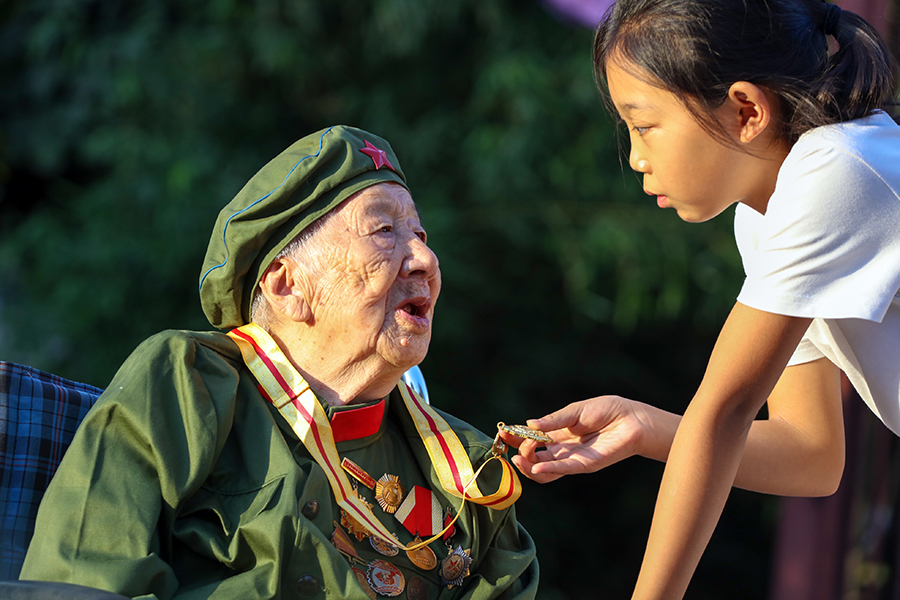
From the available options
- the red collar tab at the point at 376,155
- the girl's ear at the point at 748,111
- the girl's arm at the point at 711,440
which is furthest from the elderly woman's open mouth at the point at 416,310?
the girl's ear at the point at 748,111

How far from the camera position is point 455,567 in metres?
1.92

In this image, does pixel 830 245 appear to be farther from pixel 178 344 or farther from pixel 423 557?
pixel 178 344

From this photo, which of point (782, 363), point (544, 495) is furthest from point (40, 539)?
point (544, 495)

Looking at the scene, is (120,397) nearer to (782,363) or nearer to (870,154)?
(782,363)

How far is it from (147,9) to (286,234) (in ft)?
10.4

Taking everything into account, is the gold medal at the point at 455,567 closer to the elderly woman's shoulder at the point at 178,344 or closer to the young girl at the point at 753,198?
the young girl at the point at 753,198

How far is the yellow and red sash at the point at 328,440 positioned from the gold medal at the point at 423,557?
24 millimetres

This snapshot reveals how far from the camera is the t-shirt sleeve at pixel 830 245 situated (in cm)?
154

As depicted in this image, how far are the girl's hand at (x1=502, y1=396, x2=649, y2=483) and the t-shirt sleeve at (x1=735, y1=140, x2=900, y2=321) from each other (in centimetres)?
46

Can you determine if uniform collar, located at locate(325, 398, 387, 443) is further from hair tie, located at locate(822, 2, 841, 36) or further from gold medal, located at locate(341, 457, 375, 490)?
hair tie, located at locate(822, 2, 841, 36)

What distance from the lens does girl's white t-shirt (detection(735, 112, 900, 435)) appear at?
155 cm

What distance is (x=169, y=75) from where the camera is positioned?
446 cm

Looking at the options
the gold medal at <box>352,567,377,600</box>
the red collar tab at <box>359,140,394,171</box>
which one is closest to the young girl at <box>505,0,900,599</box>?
the gold medal at <box>352,567,377,600</box>

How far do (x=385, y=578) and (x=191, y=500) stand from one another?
40 centimetres
